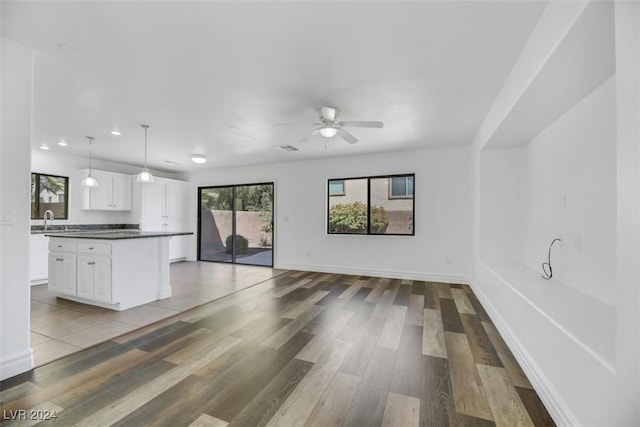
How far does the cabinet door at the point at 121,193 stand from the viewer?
243 inches

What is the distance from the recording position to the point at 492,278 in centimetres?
334

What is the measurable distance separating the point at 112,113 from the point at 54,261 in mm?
2387

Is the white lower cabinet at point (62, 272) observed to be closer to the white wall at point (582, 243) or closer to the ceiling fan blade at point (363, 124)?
the ceiling fan blade at point (363, 124)

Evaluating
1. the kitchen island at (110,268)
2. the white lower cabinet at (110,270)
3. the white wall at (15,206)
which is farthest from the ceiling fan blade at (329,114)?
the white lower cabinet at (110,270)

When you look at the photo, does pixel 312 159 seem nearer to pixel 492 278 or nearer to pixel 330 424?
pixel 492 278

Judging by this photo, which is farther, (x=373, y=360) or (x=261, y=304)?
(x=261, y=304)

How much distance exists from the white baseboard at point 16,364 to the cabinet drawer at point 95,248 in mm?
1489

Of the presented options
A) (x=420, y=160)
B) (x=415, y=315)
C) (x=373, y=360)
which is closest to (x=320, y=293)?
(x=415, y=315)

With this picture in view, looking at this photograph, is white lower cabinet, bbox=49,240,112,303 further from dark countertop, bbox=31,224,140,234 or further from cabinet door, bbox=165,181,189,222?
cabinet door, bbox=165,181,189,222

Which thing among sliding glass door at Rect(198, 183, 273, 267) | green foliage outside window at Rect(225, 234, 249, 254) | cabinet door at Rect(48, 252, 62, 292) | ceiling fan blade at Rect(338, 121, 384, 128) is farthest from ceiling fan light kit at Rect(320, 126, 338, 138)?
green foliage outside window at Rect(225, 234, 249, 254)

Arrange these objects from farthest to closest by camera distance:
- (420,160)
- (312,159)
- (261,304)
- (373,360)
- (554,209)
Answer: (312,159), (420,160), (261,304), (554,209), (373,360)

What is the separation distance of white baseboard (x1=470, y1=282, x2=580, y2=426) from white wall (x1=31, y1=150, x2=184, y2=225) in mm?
7254

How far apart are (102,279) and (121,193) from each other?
3591mm

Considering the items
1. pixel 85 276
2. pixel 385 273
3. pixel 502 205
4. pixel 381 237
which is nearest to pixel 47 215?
pixel 85 276
